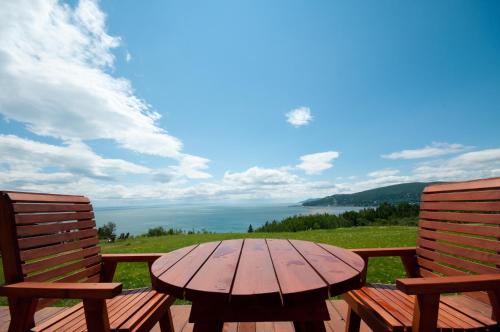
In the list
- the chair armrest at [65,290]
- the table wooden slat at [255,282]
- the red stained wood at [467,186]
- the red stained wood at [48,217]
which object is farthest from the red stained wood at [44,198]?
the red stained wood at [467,186]

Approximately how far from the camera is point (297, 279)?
1.29 metres

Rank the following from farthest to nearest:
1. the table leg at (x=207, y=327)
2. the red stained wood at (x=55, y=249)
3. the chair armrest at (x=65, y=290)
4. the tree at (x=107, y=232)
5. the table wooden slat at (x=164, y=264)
→ 1. the tree at (x=107, y=232)
2. the red stained wood at (x=55, y=249)
3. the table wooden slat at (x=164, y=264)
4. the table leg at (x=207, y=327)
5. the chair armrest at (x=65, y=290)

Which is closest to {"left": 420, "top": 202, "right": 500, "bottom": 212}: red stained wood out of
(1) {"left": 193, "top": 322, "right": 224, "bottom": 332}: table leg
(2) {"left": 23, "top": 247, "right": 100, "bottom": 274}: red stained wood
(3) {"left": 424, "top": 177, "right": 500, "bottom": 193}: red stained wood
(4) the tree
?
(3) {"left": 424, "top": 177, "right": 500, "bottom": 193}: red stained wood

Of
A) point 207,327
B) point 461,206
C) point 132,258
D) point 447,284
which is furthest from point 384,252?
point 132,258

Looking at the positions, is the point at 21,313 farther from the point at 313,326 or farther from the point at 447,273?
the point at 447,273

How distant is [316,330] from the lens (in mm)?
1496

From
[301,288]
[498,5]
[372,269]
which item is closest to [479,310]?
[301,288]

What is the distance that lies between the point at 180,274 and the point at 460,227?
2160 millimetres

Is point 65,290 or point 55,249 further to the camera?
point 55,249

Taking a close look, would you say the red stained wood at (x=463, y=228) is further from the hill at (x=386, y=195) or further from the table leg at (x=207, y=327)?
the hill at (x=386, y=195)

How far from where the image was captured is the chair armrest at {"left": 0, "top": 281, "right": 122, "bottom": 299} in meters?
1.25

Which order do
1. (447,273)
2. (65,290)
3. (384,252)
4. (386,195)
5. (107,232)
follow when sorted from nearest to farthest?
(65,290), (447,273), (384,252), (107,232), (386,195)

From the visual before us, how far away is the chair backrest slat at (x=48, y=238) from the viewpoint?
5.32ft

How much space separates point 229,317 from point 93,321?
71 centimetres
